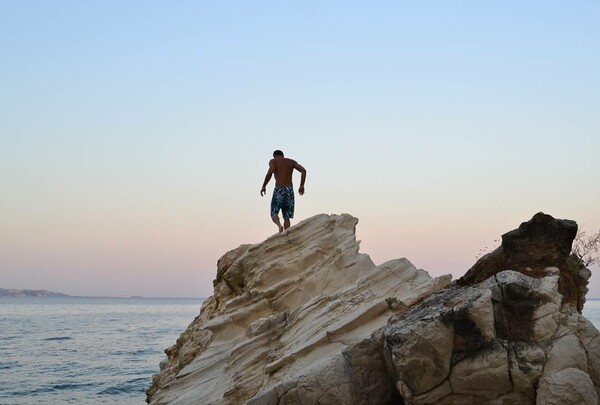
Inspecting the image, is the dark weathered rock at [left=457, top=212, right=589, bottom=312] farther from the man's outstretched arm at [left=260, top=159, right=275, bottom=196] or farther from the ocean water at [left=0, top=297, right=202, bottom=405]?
the ocean water at [left=0, top=297, right=202, bottom=405]

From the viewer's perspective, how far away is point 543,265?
1474 cm

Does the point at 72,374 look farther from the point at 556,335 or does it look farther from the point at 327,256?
the point at 556,335

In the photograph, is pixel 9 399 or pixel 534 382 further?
pixel 9 399

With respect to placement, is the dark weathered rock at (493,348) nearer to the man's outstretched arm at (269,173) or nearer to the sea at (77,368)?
the man's outstretched arm at (269,173)

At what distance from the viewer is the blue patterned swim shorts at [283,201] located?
23.1 metres

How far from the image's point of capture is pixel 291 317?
1791 centimetres

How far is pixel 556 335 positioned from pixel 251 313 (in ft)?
29.0

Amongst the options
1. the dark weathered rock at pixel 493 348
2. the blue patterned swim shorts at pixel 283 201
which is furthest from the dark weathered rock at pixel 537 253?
the blue patterned swim shorts at pixel 283 201

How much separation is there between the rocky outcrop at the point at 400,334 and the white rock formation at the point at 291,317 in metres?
0.03

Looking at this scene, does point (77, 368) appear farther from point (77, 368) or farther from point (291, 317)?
point (291, 317)

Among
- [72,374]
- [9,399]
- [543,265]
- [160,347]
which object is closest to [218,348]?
[543,265]

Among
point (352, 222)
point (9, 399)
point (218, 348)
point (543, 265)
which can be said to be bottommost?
point (9, 399)

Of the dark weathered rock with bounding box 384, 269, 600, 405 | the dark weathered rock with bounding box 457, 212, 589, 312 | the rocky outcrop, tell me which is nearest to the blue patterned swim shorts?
the rocky outcrop

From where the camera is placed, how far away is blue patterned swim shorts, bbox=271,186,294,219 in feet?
75.9
